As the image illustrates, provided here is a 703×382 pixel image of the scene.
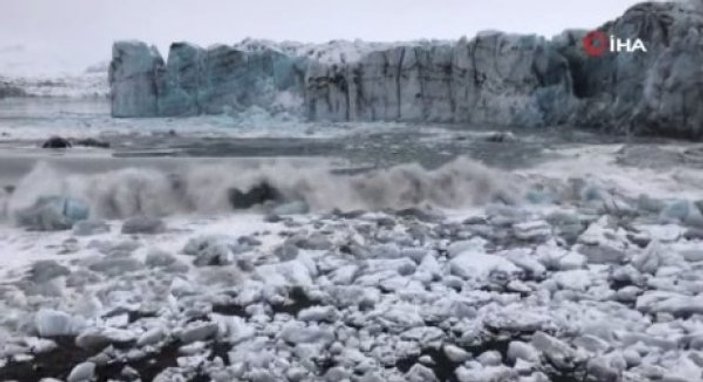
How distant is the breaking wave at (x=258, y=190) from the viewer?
238 inches

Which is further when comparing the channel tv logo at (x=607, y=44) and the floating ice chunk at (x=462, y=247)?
the channel tv logo at (x=607, y=44)

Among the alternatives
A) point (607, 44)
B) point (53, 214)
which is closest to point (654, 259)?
point (53, 214)

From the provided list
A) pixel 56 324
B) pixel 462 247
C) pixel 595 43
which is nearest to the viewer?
pixel 56 324

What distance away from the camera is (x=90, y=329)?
311 cm

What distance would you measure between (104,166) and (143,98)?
613 inches

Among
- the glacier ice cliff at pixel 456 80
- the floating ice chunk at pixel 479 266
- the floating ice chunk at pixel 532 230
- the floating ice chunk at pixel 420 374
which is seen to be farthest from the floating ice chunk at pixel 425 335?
the glacier ice cliff at pixel 456 80

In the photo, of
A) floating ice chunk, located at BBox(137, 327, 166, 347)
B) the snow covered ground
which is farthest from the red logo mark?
floating ice chunk, located at BBox(137, 327, 166, 347)

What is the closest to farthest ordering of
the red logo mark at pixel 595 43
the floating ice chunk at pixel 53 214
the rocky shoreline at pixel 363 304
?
the rocky shoreline at pixel 363 304
the floating ice chunk at pixel 53 214
the red logo mark at pixel 595 43

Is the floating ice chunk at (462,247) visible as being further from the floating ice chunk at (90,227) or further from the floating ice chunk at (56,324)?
the floating ice chunk at (90,227)

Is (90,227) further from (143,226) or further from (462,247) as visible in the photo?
(462,247)

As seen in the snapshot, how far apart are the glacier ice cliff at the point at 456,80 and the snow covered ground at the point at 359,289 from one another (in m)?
9.28

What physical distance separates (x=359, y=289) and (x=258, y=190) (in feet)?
10.2

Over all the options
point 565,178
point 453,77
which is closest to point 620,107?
point 453,77

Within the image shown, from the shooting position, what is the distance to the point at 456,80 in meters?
20.5
